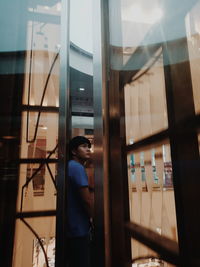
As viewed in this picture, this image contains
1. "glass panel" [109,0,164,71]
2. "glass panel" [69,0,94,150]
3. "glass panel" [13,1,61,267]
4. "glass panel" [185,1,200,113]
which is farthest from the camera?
"glass panel" [69,0,94,150]

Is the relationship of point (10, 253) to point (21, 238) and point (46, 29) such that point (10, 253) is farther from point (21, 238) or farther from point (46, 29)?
point (46, 29)

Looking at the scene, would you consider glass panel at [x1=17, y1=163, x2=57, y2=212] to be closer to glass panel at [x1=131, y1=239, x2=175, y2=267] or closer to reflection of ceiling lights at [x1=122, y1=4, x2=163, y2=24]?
glass panel at [x1=131, y1=239, x2=175, y2=267]

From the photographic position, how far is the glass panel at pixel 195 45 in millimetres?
436

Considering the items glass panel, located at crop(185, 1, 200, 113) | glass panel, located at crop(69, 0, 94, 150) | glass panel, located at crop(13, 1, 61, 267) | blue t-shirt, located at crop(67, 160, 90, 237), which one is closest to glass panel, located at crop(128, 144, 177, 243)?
glass panel, located at crop(185, 1, 200, 113)

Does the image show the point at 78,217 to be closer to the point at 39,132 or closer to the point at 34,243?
the point at 34,243

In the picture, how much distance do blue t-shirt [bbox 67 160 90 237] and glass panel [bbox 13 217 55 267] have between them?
19.2 inches

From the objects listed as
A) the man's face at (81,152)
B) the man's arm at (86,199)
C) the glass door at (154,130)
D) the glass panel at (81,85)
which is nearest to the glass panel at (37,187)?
the glass door at (154,130)

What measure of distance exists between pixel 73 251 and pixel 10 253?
683 millimetres

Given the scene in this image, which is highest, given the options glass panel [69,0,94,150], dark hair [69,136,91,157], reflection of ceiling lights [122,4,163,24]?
glass panel [69,0,94,150]

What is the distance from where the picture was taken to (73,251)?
1.31 m

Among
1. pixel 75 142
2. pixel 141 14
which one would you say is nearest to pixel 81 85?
pixel 75 142

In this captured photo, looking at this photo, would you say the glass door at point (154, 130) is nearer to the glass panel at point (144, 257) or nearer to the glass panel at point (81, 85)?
the glass panel at point (144, 257)

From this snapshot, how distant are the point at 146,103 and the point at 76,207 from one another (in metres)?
0.98

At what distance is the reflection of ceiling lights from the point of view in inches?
24.9
